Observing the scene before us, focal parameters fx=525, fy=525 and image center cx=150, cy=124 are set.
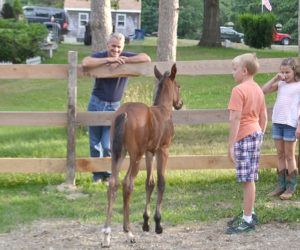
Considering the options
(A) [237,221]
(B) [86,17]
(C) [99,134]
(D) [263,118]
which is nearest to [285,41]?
(B) [86,17]

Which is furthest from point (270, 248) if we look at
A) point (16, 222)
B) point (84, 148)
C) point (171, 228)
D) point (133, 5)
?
point (133, 5)

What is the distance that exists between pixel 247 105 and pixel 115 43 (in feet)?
6.97

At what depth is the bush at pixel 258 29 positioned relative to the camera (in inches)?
1107

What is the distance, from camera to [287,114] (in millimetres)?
6090

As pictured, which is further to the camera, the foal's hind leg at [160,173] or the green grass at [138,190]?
the green grass at [138,190]

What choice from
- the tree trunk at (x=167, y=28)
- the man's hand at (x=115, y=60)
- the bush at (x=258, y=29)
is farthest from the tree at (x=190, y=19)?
the man's hand at (x=115, y=60)

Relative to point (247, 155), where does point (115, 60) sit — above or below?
above

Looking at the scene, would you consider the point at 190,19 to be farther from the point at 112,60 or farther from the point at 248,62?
the point at 248,62

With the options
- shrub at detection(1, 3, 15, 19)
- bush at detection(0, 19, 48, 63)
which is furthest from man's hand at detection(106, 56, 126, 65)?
shrub at detection(1, 3, 15, 19)

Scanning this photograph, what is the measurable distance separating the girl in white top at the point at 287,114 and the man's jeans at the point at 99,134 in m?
2.02

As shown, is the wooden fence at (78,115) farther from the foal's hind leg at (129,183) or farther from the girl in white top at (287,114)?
the foal's hind leg at (129,183)

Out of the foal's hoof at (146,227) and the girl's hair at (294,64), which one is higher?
the girl's hair at (294,64)

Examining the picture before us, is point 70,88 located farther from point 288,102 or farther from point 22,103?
point 22,103

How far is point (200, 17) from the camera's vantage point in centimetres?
5319
